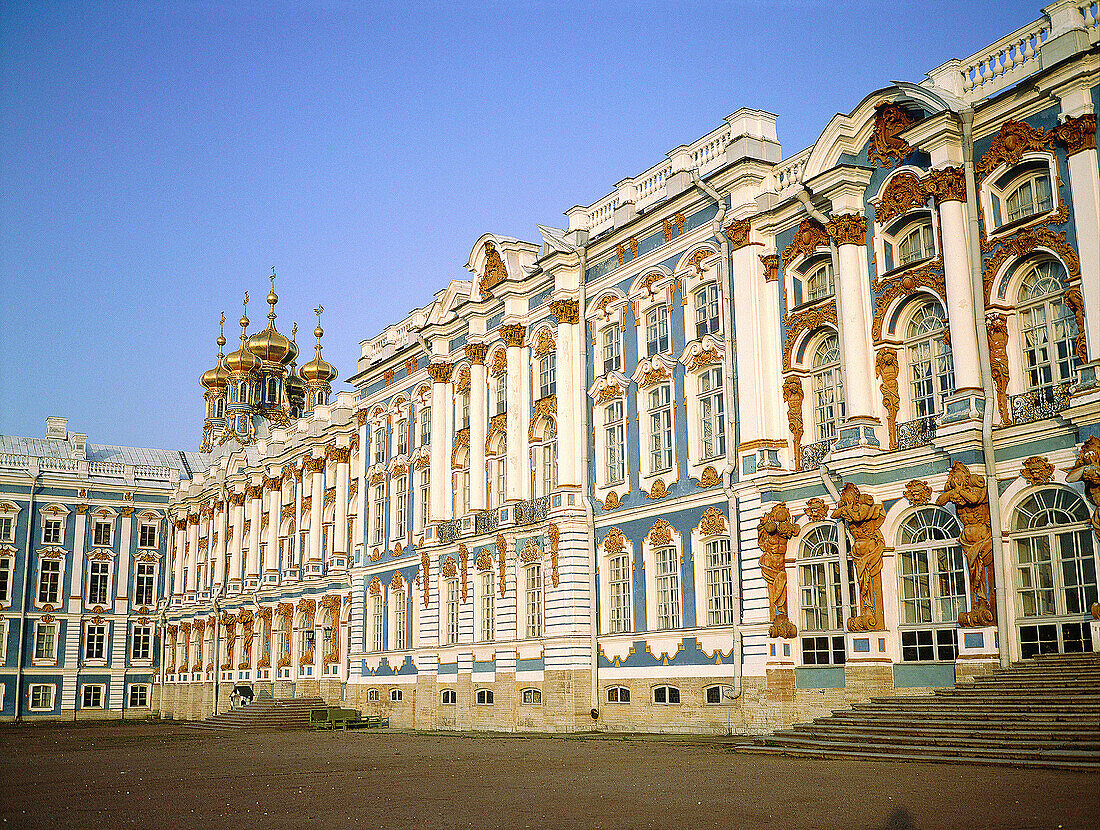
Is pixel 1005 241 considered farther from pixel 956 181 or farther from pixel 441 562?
pixel 441 562

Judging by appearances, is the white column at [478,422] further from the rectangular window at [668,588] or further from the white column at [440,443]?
the rectangular window at [668,588]

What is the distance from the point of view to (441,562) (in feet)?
136

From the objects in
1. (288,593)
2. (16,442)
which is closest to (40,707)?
(16,442)

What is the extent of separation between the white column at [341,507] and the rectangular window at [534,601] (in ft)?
53.6

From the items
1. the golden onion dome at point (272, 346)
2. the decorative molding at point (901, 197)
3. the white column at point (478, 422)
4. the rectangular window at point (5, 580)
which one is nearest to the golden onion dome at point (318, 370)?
the golden onion dome at point (272, 346)

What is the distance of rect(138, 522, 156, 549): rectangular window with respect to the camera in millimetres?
73062

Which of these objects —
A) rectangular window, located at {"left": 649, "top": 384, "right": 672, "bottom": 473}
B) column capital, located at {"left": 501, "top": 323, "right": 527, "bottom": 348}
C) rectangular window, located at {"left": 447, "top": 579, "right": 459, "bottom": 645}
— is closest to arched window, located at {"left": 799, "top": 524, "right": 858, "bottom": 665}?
rectangular window, located at {"left": 649, "top": 384, "right": 672, "bottom": 473}

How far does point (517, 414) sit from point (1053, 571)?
19.6 meters

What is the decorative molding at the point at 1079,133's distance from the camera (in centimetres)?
2148

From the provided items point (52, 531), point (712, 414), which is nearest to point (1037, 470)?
point (712, 414)

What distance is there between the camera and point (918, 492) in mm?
23547

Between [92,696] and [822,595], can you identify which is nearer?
[822,595]

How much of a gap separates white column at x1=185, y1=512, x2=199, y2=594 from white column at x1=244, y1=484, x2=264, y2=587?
869 centimetres

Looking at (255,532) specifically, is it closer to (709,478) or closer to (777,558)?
(709,478)
